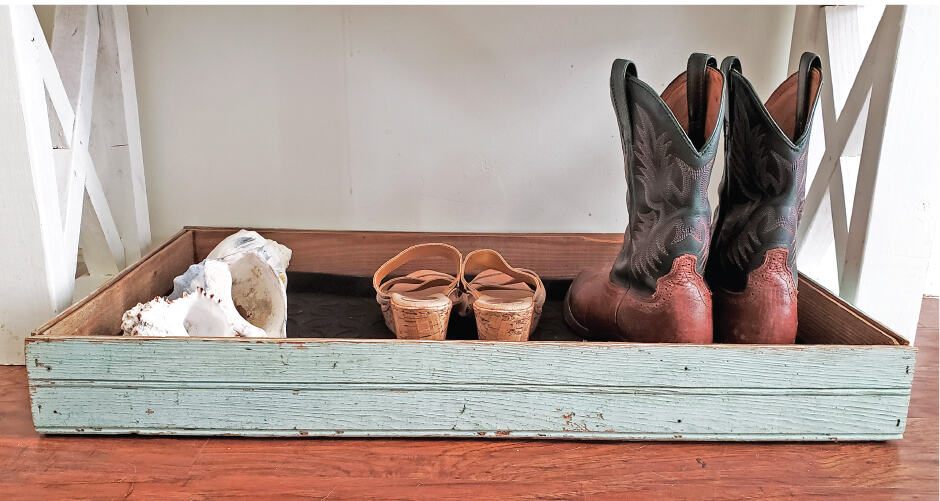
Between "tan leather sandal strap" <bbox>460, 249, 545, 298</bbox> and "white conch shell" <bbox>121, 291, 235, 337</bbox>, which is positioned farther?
"tan leather sandal strap" <bbox>460, 249, 545, 298</bbox>

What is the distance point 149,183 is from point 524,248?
27.5 inches

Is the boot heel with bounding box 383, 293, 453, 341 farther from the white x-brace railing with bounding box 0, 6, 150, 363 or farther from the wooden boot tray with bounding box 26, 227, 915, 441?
the white x-brace railing with bounding box 0, 6, 150, 363

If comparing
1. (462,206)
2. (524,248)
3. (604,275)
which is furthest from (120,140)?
(604,275)

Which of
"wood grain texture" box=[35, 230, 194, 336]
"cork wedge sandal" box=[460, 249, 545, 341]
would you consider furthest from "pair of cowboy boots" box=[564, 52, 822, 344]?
"wood grain texture" box=[35, 230, 194, 336]

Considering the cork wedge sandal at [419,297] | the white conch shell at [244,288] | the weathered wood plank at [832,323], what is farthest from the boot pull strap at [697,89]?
the white conch shell at [244,288]

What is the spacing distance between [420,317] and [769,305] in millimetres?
425

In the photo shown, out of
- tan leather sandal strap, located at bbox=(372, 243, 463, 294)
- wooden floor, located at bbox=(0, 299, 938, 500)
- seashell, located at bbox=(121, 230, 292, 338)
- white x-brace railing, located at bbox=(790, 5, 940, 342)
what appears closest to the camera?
wooden floor, located at bbox=(0, 299, 938, 500)

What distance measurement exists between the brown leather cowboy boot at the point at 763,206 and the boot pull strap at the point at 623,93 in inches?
5.2

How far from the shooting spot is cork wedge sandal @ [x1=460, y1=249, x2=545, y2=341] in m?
0.86

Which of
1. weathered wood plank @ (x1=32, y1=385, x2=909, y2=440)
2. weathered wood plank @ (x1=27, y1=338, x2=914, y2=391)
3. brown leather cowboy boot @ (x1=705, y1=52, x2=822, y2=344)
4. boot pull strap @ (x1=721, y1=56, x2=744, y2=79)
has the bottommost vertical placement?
weathered wood plank @ (x1=32, y1=385, x2=909, y2=440)

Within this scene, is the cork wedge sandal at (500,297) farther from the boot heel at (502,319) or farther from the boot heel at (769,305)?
the boot heel at (769,305)

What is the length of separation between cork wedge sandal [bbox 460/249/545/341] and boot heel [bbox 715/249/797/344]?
0.86 ft

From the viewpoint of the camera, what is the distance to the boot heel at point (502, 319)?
85 cm

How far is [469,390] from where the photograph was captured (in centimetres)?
77
